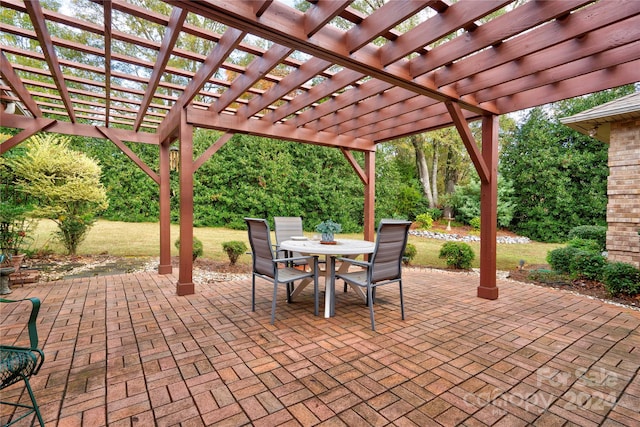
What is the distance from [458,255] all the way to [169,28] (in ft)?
18.3

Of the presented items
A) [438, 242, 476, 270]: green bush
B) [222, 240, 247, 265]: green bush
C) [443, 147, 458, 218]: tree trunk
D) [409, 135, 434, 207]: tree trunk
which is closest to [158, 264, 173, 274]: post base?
[222, 240, 247, 265]: green bush

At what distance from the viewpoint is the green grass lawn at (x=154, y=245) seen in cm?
674

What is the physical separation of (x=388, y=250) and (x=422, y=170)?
11.3 metres

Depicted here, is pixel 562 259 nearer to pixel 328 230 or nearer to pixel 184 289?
pixel 328 230

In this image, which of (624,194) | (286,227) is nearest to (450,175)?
(624,194)

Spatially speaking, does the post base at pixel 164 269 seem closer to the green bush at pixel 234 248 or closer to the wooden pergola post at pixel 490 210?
the green bush at pixel 234 248

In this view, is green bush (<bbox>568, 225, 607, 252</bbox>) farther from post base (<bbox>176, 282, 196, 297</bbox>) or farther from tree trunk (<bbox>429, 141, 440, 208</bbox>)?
post base (<bbox>176, 282, 196, 297</bbox>)

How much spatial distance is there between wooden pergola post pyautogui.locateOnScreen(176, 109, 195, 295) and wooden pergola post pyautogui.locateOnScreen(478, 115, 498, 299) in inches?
147

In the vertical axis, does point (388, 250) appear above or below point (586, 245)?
above

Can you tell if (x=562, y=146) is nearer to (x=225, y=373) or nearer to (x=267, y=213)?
(x=267, y=213)

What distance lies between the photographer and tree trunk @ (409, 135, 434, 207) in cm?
1299

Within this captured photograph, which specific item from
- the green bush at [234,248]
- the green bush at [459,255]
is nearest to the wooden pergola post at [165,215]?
the green bush at [234,248]

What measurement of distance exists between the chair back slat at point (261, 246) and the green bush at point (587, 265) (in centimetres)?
482

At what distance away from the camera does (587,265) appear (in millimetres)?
4801
